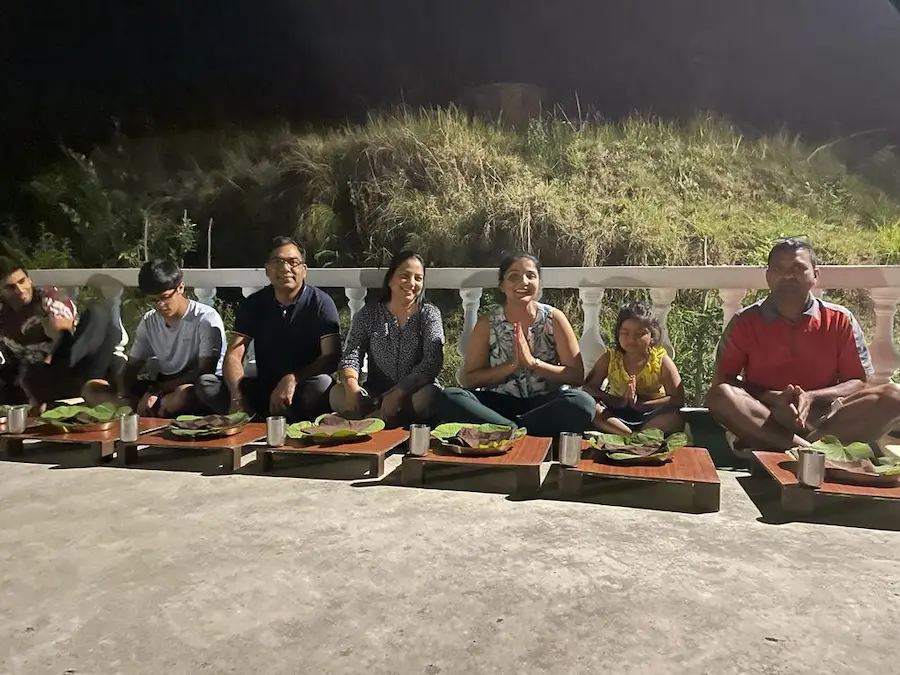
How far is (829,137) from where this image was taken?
3.67 m

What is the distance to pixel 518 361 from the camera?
9.94 ft

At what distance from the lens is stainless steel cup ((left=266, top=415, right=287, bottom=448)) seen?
2.74m

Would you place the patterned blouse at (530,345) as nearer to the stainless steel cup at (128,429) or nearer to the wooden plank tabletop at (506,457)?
the wooden plank tabletop at (506,457)

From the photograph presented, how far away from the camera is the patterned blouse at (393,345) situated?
10.6 ft

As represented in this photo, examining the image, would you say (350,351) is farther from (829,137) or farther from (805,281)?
(829,137)

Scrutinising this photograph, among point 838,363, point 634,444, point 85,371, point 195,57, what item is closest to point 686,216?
point 838,363

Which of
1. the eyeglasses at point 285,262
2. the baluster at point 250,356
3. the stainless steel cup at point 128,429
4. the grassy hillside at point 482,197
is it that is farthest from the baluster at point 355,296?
the stainless steel cup at point 128,429

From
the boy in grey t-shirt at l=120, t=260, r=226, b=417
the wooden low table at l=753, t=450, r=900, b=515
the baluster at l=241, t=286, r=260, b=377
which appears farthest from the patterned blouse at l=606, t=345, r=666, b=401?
the boy in grey t-shirt at l=120, t=260, r=226, b=417

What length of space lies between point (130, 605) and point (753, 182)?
3.50 meters

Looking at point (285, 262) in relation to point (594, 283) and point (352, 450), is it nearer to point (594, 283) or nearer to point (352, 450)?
point (352, 450)

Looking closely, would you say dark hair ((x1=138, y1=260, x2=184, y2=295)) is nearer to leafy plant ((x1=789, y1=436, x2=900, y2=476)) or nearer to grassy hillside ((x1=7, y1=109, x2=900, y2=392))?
grassy hillside ((x1=7, y1=109, x2=900, y2=392))

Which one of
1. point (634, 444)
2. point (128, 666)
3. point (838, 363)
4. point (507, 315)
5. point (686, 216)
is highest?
point (686, 216)

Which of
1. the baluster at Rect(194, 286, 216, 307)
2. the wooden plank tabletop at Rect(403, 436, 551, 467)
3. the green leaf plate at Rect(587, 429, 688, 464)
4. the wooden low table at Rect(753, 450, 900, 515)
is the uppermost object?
the baluster at Rect(194, 286, 216, 307)

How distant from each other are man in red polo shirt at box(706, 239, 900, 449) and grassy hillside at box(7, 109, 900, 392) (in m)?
0.65
